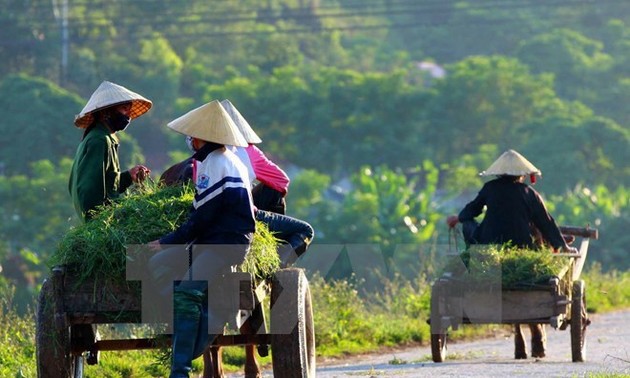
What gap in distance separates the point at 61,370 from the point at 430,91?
2421 inches

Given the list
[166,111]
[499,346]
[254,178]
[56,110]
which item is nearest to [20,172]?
[56,110]

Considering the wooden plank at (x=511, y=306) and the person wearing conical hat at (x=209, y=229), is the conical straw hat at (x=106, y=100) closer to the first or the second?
the person wearing conical hat at (x=209, y=229)

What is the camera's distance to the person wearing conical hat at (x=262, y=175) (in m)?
10.5

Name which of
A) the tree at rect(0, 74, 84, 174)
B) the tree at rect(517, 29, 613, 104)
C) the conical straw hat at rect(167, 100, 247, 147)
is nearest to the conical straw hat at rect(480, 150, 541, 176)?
the conical straw hat at rect(167, 100, 247, 147)

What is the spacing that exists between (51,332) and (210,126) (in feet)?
5.19

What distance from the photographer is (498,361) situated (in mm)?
12836

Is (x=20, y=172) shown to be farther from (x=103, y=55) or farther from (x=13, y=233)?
(x=103, y=55)

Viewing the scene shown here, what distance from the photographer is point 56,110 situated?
57.3m

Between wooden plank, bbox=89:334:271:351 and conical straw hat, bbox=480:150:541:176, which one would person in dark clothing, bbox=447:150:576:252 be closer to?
conical straw hat, bbox=480:150:541:176

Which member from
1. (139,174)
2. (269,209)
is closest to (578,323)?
(269,209)

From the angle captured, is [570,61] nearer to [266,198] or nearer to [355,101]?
[355,101]

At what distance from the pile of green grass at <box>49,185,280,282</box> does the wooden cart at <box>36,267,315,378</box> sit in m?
0.09

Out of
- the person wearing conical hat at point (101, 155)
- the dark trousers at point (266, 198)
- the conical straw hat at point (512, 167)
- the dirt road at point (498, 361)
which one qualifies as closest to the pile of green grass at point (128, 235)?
the person wearing conical hat at point (101, 155)

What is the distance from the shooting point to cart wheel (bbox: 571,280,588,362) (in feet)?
41.7
